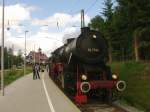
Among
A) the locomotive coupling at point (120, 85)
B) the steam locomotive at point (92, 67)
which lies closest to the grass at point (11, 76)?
the steam locomotive at point (92, 67)

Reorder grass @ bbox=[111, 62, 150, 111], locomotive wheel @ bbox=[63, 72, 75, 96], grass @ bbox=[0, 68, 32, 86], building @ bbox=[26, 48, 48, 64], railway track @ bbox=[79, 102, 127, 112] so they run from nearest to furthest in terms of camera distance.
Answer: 1. railway track @ bbox=[79, 102, 127, 112]
2. grass @ bbox=[111, 62, 150, 111]
3. locomotive wheel @ bbox=[63, 72, 75, 96]
4. grass @ bbox=[0, 68, 32, 86]
5. building @ bbox=[26, 48, 48, 64]

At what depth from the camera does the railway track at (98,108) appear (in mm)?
17203

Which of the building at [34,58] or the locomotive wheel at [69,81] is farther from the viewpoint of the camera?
the building at [34,58]

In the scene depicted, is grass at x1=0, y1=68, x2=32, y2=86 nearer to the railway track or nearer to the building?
the building

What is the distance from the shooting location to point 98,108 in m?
18.0

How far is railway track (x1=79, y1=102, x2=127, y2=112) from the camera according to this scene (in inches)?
677

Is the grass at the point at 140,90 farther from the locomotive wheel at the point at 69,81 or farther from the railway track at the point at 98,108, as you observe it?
the locomotive wheel at the point at 69,81

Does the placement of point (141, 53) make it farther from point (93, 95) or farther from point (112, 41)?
point (93, 95)

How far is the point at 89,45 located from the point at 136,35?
31.3m

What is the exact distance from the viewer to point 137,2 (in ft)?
162

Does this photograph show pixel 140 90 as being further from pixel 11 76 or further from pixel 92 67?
pixel 11 76

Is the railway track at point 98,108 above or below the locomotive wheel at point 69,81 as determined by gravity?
below

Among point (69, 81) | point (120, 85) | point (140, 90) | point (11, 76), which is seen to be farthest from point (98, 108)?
point (11, 76)

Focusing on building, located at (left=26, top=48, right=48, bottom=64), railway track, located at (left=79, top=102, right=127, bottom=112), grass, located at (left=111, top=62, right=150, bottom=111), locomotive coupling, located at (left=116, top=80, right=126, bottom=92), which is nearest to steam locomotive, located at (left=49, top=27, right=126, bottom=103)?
locomotive coupling, located at (left=116, top=80, right=126, bottom=92)
